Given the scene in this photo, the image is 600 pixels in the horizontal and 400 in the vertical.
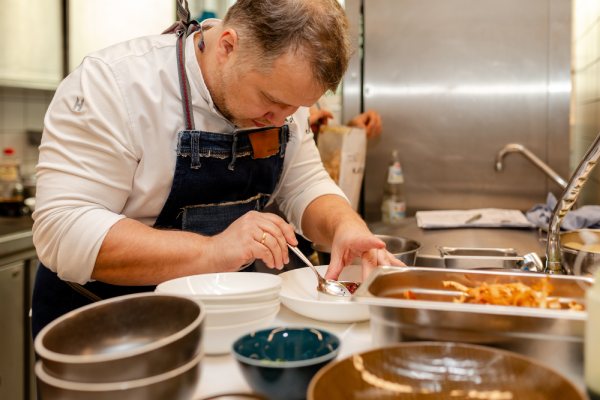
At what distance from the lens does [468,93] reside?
9.11ft

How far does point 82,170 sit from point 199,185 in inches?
10.9

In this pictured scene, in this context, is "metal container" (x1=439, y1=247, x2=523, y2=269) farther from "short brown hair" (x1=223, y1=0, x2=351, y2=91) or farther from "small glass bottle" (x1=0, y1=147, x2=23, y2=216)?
"small glass bottle" (x1=0, y1=147, x2=23, y2=216)

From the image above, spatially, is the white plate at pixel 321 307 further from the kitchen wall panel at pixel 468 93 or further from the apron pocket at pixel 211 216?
the kitchen wall panel at pixel 468 93

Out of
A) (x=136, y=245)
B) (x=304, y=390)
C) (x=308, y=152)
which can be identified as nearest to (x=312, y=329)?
(x=304, y=390)

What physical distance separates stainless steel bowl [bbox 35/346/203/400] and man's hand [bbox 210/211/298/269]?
513 mm

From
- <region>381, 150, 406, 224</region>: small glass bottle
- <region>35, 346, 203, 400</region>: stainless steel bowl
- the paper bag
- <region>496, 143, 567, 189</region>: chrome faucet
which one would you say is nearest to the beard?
<region>35, 346, 203, 400</region>: stainless steel bowl

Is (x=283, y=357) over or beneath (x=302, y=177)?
beneath

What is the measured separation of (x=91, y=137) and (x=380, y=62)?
74.6 inches

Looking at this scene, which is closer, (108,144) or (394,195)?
(108,144)

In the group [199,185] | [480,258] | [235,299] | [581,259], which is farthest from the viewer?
[480,258]

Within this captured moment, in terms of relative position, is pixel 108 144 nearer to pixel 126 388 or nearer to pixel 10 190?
pixel 126 388

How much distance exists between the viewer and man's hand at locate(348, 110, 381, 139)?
2719mm

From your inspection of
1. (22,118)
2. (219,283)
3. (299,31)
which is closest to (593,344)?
(219,283)

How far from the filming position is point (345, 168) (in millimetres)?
2471
